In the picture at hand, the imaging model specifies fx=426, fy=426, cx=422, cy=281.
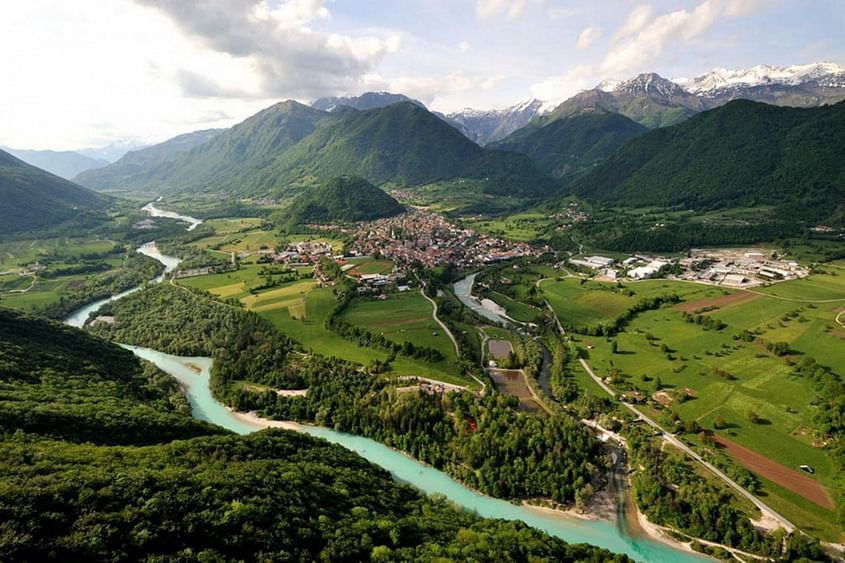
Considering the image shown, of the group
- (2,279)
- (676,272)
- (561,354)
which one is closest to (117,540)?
(561,354)

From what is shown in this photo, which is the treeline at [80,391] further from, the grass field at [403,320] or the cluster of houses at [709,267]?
the cluster of houses at [709,267]

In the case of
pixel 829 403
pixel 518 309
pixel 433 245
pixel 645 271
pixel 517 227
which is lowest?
pixel 518 309

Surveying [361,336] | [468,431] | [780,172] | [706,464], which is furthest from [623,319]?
[780,172]

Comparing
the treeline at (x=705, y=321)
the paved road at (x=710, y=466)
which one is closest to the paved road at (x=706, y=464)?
the paved road at (x=710, y=466)

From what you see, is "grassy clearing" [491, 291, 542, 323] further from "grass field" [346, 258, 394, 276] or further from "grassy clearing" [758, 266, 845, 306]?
"grassy clearing" [758, 266, 845, 306]

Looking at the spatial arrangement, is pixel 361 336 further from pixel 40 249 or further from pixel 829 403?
pixel 40 249

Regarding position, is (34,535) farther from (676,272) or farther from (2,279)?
(2,279)

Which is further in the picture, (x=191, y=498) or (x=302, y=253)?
(x=302, y=253)
